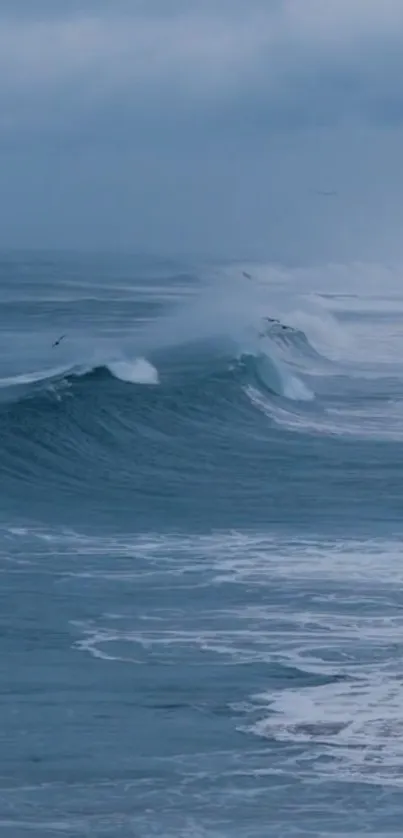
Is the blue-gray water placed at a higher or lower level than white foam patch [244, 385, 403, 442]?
lower

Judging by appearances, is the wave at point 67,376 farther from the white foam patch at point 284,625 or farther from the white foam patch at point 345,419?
the white foam patch at point 284,625

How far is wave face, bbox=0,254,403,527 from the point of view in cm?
1628

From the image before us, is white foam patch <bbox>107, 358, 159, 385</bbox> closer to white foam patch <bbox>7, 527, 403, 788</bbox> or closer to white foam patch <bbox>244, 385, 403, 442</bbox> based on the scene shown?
white foam patch <bbox>244, 385, 403, 442</bbox>

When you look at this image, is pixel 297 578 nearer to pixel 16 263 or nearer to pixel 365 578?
pixel 365 578

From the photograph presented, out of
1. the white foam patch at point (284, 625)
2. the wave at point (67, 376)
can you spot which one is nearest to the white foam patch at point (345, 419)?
the wave at point (67, 376)

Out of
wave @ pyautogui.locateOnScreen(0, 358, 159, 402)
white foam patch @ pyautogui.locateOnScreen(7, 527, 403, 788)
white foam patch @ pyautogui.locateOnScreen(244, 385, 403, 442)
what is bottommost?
white foam patch @ pyautogui.locateOnScreen(7, 527, 403, 788)

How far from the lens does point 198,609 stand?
11125mm

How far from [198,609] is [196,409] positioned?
13.3 m

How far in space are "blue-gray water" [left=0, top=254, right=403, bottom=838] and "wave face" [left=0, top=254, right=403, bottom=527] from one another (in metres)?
0.07

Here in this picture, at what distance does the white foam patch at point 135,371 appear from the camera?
2683 centimetres

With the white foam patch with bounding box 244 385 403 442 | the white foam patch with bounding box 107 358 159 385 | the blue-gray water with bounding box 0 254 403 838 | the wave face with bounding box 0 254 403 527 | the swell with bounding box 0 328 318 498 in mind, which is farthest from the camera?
the white foam patch with bounding box 107 358 159 385

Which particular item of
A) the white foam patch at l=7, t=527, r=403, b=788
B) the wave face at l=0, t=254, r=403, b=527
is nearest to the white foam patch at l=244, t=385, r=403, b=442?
the wave face at l=0, t=254, r=403, b=527

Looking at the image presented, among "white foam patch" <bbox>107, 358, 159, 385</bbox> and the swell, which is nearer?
the swell

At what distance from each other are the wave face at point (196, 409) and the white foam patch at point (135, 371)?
0.05 metres
